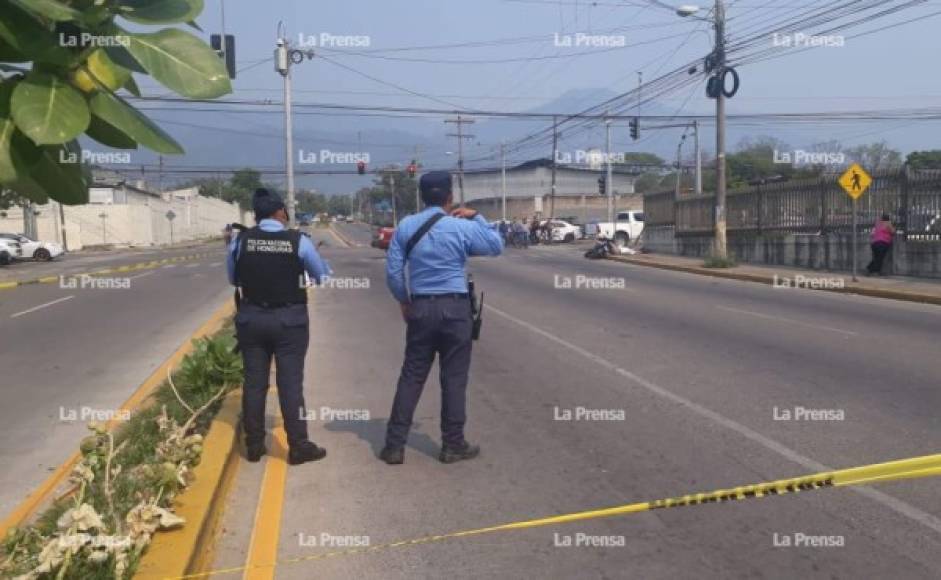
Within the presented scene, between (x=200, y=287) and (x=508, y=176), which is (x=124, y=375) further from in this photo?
(x=508, y=176)

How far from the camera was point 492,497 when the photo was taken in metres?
5.39

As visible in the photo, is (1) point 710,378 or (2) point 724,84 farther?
(2) point 724,84

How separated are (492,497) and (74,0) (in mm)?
4426

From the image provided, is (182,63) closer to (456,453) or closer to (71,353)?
(456,453)

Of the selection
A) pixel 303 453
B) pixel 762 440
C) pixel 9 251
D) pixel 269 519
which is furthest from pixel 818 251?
pixel 9 251

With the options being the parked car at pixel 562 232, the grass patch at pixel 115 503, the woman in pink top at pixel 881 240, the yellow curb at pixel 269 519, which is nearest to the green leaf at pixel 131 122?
the grass patch at pixel 115 503

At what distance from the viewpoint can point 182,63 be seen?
1418 millimetres

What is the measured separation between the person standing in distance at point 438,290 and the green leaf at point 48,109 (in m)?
4.48

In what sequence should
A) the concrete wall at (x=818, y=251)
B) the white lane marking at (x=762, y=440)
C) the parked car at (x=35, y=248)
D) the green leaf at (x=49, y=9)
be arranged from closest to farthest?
the green leaf at (x=49, y=9), the white lane marking at (x=762, y=440), the concrete wall at (x=818, y=251), the parked car at (x=35, y=248)

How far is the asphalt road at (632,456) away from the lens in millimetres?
4430

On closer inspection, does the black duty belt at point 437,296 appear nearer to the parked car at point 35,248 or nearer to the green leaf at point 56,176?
the green leaf at point 56,176

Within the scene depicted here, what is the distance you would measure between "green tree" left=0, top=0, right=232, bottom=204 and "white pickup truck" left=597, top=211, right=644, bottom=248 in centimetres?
4362

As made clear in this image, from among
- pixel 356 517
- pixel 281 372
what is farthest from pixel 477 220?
pixel 356 517

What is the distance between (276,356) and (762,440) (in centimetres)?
348
